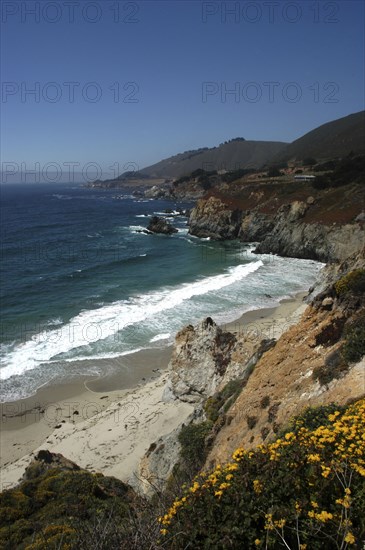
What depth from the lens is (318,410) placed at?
27.9 feet

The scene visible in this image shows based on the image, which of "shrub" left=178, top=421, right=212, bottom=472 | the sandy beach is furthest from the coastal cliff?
"shrub" left=178, top=421, right=212, bottom=472

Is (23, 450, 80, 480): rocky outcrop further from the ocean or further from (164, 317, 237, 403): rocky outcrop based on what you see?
the ocean

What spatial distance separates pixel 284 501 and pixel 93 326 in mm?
25452

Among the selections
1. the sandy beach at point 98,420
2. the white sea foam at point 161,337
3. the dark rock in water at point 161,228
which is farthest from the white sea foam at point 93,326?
the dark rock in water at point 161,228

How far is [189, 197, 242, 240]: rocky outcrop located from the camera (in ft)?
232

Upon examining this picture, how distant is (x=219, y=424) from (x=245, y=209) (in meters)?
60.8

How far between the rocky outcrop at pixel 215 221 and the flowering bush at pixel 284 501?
211ft

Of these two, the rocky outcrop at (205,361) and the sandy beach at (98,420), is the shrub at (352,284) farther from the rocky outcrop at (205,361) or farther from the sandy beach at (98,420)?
the sandy beach at (98,420)

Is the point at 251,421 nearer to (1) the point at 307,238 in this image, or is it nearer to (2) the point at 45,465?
(2) the point at 45,465

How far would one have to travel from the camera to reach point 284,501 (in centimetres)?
569

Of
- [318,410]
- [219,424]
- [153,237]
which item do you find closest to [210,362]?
[219,424]

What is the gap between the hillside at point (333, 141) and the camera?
140m

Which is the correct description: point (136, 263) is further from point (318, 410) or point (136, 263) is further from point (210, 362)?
point (318, 410)

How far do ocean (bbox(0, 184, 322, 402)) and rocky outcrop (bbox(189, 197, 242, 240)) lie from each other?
11.0 ft
